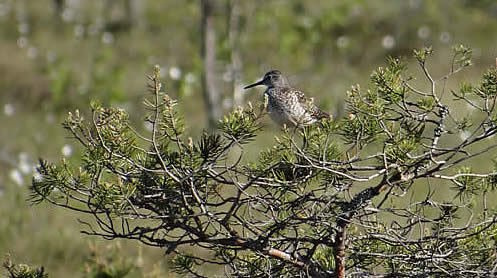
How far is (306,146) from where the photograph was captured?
8.93 feet

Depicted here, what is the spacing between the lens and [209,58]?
9.20 meters

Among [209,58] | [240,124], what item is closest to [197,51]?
[209,58]

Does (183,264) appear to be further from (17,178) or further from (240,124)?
(17,178)

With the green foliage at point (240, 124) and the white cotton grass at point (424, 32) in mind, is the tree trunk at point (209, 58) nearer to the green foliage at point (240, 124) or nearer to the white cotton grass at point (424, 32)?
the white cotton grass at point (424, 32)

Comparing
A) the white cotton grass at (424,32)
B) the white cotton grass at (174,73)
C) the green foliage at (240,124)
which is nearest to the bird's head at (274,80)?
the green foliage at (240,124)

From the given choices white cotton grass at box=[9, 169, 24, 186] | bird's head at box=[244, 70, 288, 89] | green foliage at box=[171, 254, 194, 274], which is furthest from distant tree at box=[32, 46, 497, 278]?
white cotton grass at box=[9, 169, 24, 186]

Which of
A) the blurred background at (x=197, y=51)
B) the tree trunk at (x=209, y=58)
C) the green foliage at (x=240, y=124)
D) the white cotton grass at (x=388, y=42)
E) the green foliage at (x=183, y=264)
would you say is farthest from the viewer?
the white cotton grass at (x=388, y=42)

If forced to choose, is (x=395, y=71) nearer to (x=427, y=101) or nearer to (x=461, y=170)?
(x=427, y=101)

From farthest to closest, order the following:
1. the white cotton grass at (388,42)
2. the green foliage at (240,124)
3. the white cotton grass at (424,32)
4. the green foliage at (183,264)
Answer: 1. the white cotton grass at (424,32)
2. the white cotton grass at (388,42)
3. the green foliage at (183,264)
4. the green foliage at (240,124)

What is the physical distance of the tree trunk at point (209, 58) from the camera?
8836mm

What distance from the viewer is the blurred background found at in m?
10.4

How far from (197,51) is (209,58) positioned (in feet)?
13.3

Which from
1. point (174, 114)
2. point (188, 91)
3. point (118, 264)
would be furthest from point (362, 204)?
point (188, 91)

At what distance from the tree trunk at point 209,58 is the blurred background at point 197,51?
0.05ft
